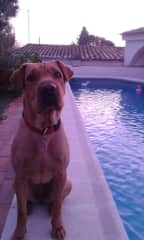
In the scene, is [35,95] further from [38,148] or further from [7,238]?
[7,238]

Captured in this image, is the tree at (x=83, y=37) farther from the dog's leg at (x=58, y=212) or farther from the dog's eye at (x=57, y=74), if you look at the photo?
the dog's leg at (x=58, y=212)

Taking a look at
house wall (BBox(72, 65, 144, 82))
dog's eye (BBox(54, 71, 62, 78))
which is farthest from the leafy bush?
house wall (BBox(72, 65, 144, 82))

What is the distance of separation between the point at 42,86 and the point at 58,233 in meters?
1.17

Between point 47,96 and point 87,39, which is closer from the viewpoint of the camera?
point 47,96

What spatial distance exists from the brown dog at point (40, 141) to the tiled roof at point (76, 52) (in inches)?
1005

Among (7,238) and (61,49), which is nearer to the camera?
(7,238)

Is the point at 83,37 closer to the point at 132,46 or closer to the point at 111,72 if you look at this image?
the point at 132,46

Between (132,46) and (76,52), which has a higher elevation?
(132,46)

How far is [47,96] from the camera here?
7.69ft

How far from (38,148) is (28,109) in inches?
12.1

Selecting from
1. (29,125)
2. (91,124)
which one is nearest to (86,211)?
(29,125)

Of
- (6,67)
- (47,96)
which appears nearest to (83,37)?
(6,67)

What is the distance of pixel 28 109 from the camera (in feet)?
8.25

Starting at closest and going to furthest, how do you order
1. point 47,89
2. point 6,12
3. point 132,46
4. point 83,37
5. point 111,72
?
point 47,89, point 6,12, point 111,72, point 132,46, point 83,37
